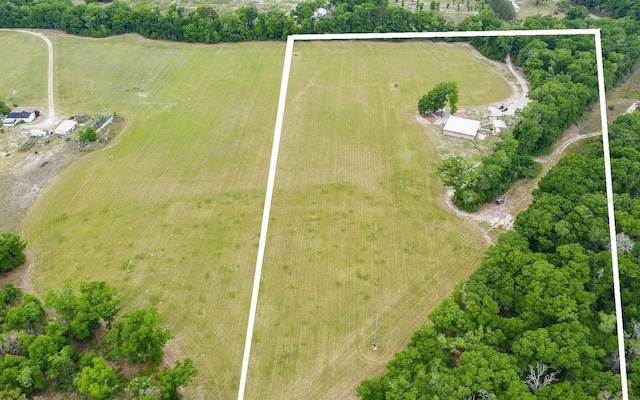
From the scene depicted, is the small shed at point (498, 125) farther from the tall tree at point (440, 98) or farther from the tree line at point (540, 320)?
the tree line at point (540, 320)

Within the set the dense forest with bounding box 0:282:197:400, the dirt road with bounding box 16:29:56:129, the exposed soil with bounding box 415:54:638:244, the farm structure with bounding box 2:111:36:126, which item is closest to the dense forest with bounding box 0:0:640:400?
the dense forest with bounding box 0:282:197:400

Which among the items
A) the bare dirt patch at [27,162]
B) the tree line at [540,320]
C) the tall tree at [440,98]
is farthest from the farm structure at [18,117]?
the tree line at [540,320]

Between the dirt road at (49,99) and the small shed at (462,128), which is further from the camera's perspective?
the dirt road at (49,99)

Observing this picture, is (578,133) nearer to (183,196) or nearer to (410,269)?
(410,269)

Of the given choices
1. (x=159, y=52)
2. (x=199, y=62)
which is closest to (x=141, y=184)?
(x=199, y=62)

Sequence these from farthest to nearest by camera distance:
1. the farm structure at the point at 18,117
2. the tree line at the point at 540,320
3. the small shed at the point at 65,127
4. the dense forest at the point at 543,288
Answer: the farm structure at the point at 18,117
the small shed at the point at 65,127
the dense forest at the point at 543,288
the tree line at the point at 540,320

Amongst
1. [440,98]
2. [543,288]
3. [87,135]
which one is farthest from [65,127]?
[543,288]

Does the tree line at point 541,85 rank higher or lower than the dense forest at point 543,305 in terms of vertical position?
higher

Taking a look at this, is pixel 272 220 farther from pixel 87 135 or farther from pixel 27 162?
pixel 27 162
